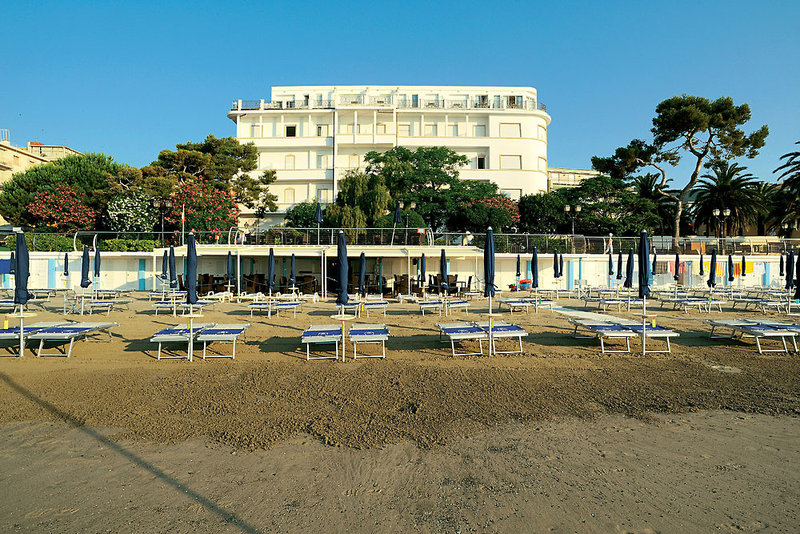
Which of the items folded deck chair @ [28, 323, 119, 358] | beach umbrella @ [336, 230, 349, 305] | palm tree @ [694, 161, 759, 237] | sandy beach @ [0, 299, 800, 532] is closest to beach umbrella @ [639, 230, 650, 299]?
sandy beach @ [0, 299, 800, 532]

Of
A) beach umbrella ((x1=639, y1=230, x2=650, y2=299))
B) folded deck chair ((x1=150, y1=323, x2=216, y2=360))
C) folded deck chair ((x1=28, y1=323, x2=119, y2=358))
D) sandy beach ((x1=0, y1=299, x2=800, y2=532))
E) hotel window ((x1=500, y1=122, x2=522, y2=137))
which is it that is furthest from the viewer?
hotel window ((x1=500, y1=122, x2=522, y2=137))

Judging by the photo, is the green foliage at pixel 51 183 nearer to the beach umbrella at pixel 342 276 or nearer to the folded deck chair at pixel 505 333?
the beach umbrella at pixel 342 276

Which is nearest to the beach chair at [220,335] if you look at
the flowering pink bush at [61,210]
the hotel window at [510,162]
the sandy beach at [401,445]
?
the sandy beach at [401,445]

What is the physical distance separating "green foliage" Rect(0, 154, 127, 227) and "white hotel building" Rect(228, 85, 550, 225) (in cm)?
1426

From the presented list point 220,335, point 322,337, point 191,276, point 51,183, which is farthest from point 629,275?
point 51,183

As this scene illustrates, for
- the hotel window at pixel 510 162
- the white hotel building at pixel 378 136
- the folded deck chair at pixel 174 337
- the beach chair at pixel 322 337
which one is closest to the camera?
the beach chair at pixel 322 337

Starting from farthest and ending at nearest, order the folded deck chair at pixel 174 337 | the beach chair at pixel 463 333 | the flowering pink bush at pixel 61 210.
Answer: the flowering pink bush at pixel 61 210, the beach chair at pixel 463 333, the folded deck chair at pixel 174 337

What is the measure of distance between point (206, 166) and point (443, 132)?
23.8m

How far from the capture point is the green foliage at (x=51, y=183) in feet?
111

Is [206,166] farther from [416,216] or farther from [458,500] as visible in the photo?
[458,500]

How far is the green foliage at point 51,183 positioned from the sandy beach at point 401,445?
30.3 metres

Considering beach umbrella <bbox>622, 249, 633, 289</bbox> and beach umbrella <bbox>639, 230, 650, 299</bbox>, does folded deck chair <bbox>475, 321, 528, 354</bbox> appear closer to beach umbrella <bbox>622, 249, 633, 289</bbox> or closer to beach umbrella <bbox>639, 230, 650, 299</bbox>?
beach umbrella <bbox>639, 230, 650, 299</bbox>

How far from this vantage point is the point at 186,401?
6.48 m

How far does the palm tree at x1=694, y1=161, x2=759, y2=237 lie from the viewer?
37969 millimetres
